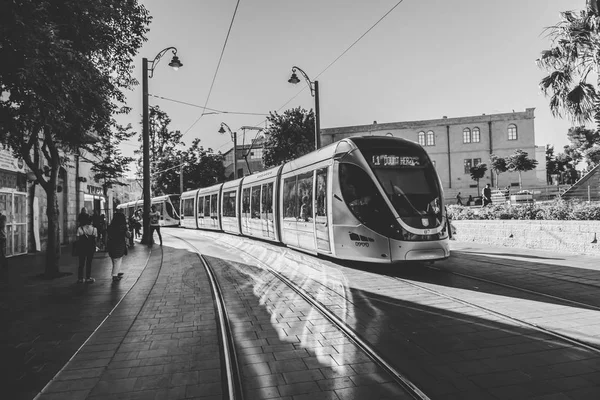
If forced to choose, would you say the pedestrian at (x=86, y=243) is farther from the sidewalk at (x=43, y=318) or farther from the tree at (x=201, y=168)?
the tree at (x=201, y=168)

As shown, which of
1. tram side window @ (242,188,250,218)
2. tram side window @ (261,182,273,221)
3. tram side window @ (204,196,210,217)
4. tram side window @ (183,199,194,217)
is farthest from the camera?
tram side window @ (183,199,194,217)

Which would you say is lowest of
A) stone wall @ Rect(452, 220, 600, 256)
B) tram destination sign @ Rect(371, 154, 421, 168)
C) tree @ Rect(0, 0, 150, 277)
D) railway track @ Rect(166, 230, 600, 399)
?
railway track @ Rect(166, 230, 600, 399)

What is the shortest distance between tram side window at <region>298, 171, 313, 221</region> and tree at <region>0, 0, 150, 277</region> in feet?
17.6

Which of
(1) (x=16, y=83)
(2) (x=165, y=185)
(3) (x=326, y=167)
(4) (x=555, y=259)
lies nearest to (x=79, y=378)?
(1) (x=16, y=83)

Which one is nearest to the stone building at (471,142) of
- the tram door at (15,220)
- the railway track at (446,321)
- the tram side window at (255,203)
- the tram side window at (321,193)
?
the tram side window at (255,203)

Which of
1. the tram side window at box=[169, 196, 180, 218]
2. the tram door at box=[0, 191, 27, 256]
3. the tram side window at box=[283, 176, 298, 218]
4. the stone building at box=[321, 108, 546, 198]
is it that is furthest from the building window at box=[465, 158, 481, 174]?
the tram door at box=[0, 191, 27, 256]

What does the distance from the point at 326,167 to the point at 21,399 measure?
7651mm

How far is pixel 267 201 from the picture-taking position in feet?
49.4

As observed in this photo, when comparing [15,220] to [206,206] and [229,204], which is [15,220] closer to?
[229,204]

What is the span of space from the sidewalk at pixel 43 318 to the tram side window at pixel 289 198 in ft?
14.9

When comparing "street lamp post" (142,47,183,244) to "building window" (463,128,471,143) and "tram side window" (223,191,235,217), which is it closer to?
"tram side window" (223,191,235,217)

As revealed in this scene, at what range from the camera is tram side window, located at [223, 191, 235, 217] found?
20.4 m

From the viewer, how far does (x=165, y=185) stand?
47.5 m

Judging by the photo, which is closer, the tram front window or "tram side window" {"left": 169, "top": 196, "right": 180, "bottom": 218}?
the tram front window
